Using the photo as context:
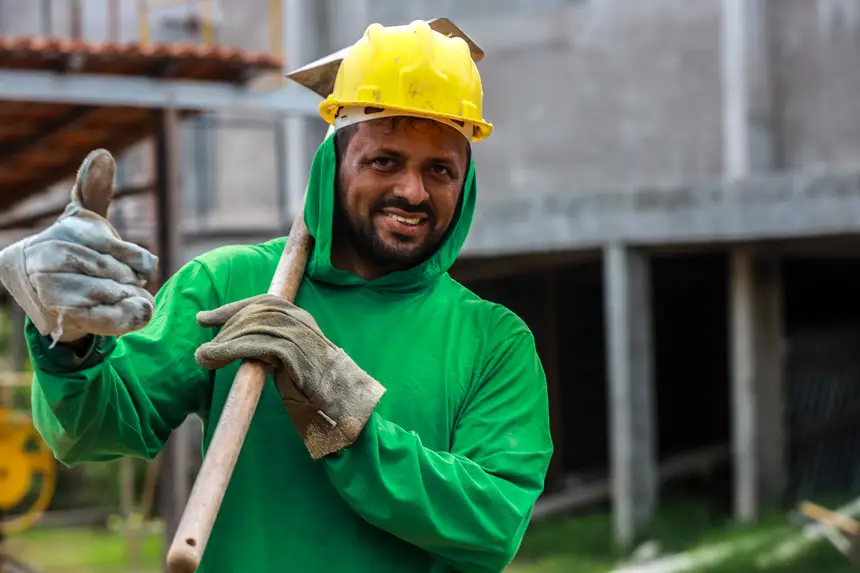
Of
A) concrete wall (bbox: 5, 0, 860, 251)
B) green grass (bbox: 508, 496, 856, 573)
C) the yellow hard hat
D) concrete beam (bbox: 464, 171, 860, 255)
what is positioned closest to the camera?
the yellow hard hat

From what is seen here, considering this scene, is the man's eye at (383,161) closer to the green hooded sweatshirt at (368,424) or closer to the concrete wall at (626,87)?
the green hooded sweatshirt at (368,424)

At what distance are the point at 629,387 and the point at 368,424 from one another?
706 centimetres

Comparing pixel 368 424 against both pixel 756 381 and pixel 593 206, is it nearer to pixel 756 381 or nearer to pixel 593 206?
pixel 593 206

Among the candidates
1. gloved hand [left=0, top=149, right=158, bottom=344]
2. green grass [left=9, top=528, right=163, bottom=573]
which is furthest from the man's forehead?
green grass [left=9, top=528, right=163, bottom=573]

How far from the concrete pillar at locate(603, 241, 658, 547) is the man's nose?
266 inches

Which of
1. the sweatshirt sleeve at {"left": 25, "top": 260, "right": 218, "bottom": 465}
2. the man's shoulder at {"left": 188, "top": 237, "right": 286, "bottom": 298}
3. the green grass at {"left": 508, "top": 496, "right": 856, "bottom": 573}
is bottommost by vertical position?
the green grass at {"left": 508, "top": 496, "right": 856, "bottom": 573}

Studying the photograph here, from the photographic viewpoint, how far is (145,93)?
612cm

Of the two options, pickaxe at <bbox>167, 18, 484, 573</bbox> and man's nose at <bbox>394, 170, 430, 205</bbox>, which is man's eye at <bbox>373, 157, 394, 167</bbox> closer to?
man's nose at <bbox>394, 170, 430, 205</bbox>

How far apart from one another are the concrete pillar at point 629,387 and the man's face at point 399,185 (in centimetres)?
669

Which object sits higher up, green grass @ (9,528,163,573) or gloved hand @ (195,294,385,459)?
gloved hand @ (195,294,385,459)

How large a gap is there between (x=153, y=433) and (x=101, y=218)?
1.76 feet

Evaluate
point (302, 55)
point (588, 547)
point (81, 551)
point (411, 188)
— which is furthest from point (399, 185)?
point (81, 551)

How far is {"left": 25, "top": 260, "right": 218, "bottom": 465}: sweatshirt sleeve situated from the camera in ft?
6.73

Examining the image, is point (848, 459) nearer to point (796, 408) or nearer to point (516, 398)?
point (796, 408)
